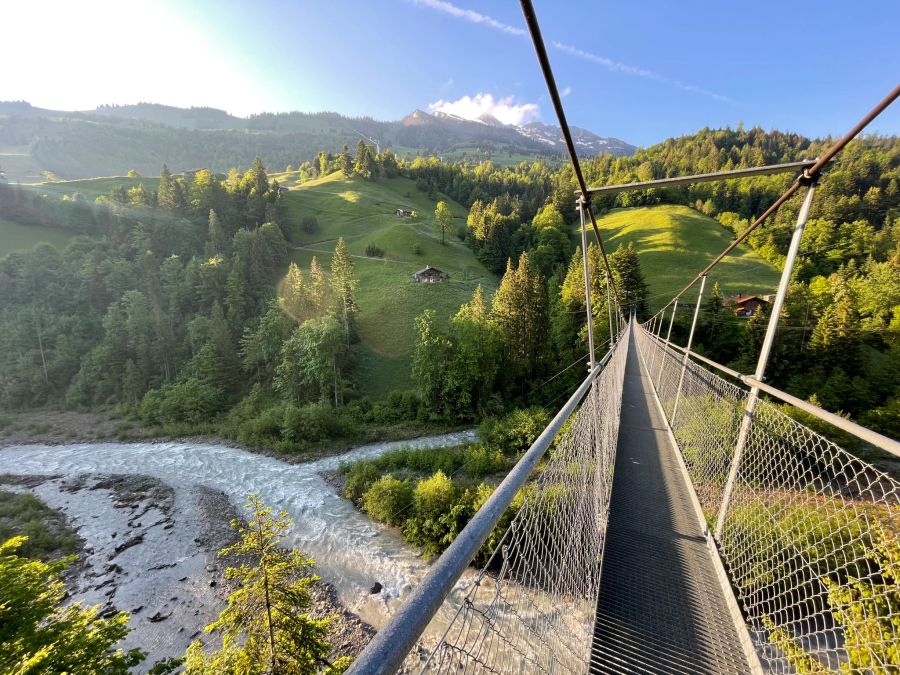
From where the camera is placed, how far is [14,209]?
3778 centimetres

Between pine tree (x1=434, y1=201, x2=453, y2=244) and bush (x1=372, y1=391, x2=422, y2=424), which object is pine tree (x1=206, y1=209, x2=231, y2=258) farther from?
bush (x1=372, y1=391, x2=422, y2=424)

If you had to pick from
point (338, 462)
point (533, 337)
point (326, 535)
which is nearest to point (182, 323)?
point (338, 462)

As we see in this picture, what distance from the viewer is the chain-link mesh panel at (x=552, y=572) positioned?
1.29m

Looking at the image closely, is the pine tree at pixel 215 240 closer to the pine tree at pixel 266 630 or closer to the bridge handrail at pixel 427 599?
the pine tree at pixel 266 630

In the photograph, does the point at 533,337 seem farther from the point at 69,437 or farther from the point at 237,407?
the point at 69,437

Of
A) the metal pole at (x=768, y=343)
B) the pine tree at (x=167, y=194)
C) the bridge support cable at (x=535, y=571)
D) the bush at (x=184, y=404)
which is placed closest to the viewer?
the bridge support cable at (x=535, y=571)

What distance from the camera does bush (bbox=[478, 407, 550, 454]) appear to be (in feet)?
52.7

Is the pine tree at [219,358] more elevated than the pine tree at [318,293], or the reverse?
the pine tree at [318,293]

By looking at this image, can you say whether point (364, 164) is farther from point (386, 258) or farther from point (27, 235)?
point (27, 235)

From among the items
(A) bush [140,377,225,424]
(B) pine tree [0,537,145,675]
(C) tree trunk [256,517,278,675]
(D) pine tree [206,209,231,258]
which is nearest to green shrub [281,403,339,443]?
(A) bush [140,377,225,424]

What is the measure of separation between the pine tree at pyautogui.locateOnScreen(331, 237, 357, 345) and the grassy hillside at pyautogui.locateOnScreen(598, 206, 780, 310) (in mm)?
24496

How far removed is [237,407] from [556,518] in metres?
24.5

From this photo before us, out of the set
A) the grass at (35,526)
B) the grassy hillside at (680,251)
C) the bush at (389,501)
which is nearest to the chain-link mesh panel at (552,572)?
the bush at (389,501)

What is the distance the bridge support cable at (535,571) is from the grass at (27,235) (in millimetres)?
52695
